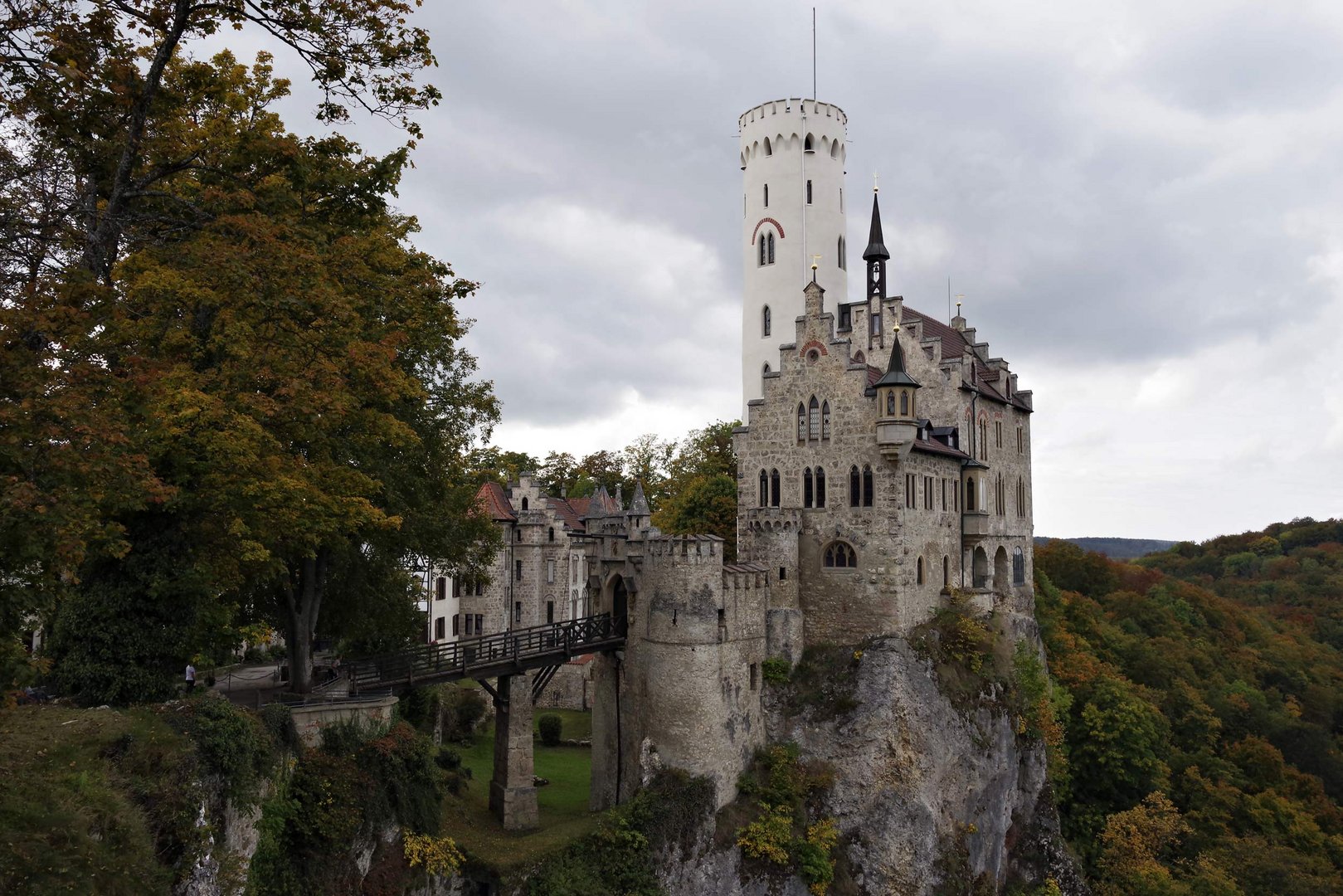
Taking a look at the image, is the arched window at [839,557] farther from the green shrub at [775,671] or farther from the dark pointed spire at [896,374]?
the dark pointed spire at [896,374]

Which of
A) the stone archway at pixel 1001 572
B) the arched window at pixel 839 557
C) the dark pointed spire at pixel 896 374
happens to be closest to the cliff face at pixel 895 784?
the arched window at pixel 839 557

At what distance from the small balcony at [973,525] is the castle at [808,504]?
0.08 meters

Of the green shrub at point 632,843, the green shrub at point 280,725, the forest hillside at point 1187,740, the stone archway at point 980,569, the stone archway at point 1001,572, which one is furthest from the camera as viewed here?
the stone archway at point 1001,572

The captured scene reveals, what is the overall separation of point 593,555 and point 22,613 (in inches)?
844

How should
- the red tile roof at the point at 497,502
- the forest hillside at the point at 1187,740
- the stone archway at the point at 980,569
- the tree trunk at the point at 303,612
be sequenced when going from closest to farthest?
the tree trunk at the point at 303,612 → the stone archway at the point at 980,569 → the forest hillside at the point at 1187,740 → the red tile roof at the point at 497,502

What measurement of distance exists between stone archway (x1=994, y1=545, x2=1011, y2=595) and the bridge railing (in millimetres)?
20522

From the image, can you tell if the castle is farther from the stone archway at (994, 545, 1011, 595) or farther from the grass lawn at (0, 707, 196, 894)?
the grass lawn at (0, 707, 196, 894)

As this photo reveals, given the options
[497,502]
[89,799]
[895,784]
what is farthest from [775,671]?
[89,799]

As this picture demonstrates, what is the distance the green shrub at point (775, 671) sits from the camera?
31.8m

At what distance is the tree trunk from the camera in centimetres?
2323

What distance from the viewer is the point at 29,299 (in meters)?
10.9

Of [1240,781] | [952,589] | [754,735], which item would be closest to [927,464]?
[952,589]

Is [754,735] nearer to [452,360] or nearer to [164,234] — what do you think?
[452,360]

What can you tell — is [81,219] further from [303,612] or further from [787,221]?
[787,221]
